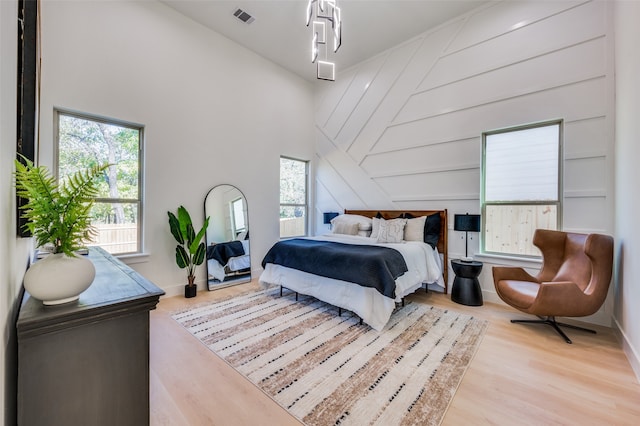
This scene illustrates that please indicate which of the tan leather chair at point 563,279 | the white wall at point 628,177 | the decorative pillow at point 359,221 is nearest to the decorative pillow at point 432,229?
the decorative pillow at point 359,221

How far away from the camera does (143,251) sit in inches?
136

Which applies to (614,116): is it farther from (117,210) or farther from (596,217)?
(117,210)

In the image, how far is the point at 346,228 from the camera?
4.37 m

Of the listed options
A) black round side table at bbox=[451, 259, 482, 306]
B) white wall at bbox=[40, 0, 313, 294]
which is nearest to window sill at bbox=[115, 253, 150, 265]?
white wall at bbox=[40, 0, 313, 294]

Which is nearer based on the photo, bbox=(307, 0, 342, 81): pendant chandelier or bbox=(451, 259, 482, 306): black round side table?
bbox=(307, 0, 342, 81): pendant chandelier

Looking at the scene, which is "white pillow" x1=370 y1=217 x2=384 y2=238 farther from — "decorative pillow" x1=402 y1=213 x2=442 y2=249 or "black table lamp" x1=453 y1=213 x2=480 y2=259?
"black table lamp" x1=453 y1=213 x2=480 y2=259

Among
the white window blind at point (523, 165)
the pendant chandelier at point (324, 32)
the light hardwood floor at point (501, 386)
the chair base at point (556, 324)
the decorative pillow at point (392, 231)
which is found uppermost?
the pendant chandelier at point (324, 32)

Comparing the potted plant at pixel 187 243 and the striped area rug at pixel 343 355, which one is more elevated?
the potted plant at pixel 187 243

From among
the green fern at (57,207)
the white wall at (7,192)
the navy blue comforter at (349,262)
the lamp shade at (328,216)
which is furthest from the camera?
the lamp shade at (328,216)

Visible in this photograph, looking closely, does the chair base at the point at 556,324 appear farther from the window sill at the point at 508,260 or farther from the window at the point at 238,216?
the window at the point at 238,216

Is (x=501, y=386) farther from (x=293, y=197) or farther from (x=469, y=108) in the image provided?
(x=293, y=197)

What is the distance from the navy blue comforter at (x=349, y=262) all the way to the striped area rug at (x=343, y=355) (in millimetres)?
489

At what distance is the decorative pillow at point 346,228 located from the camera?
4.32m

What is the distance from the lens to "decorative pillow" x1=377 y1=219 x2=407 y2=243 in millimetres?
3814
